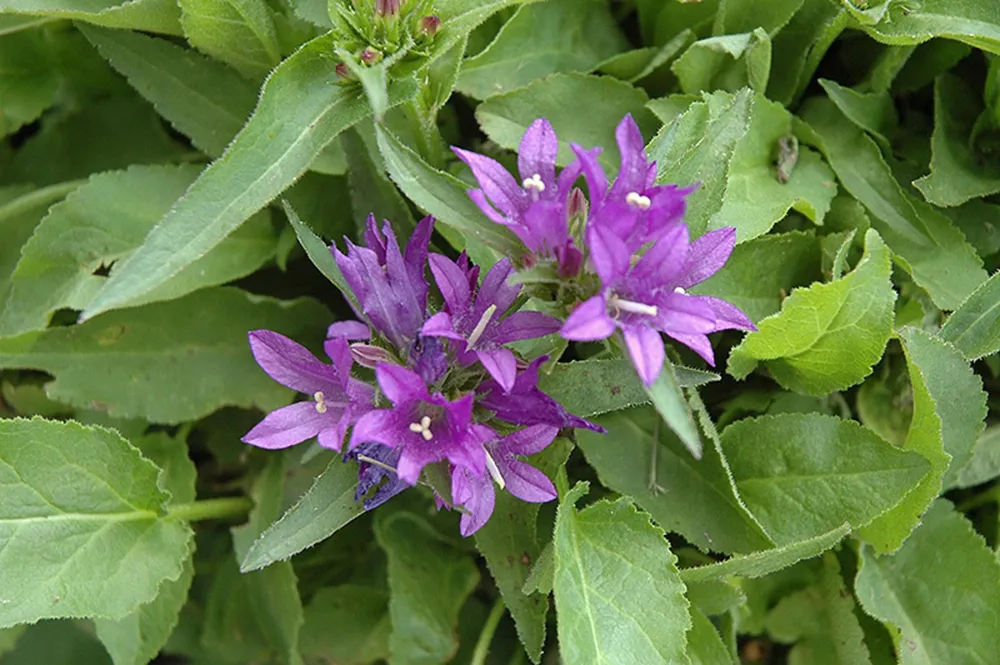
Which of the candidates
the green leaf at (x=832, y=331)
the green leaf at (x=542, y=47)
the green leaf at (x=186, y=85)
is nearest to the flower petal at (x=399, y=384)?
the green leaf at (x=832, y=331)

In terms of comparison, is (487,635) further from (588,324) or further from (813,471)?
(588,324)

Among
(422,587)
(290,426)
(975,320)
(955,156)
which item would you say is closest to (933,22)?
(955,156)

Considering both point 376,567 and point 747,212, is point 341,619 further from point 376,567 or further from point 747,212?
point 747,212

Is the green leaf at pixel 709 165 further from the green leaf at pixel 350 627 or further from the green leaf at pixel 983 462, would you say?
the green leaf at pixel 350 627

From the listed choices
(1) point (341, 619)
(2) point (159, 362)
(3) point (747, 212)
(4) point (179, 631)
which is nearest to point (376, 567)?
(1) point (341, 619)

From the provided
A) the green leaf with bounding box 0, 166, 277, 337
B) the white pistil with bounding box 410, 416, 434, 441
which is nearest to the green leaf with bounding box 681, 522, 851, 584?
the white pistil with bounding box 410, 416, 434, 441

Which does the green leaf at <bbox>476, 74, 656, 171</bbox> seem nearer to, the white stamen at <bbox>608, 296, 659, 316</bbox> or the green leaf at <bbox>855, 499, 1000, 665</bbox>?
the white stamen at <bbox>608, 296, 659, 316</bbox>
